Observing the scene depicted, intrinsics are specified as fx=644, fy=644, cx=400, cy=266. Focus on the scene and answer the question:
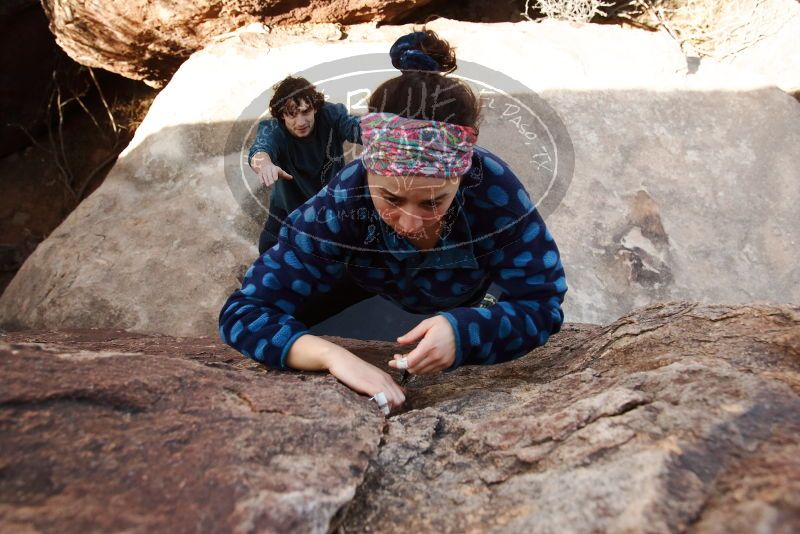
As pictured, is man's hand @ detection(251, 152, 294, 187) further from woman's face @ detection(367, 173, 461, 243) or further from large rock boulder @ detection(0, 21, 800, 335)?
woman's face @ detection(367, 173, 461, 243)

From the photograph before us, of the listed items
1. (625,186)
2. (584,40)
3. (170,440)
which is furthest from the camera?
(584,40)

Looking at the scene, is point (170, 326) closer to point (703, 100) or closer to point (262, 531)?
point (262, 531)

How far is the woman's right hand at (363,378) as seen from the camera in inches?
48.7

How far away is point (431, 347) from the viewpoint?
130cm

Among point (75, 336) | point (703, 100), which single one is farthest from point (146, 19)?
point (703, 100)

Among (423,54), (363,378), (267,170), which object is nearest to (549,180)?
(267,170)

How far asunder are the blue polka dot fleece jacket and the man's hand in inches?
28.9

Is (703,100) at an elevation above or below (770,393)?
above

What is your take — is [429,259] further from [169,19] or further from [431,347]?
[169,19]

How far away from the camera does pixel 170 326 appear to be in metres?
2.57

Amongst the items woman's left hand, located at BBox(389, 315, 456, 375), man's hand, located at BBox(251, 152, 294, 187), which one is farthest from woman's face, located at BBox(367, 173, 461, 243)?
man's hand, located at BBox(251, 152, 294, 187)

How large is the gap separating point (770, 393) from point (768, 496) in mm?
253

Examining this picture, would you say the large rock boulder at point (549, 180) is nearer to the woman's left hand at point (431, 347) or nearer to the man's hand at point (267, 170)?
the man's hand at point (267, 170)

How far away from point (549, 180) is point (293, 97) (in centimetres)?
131
